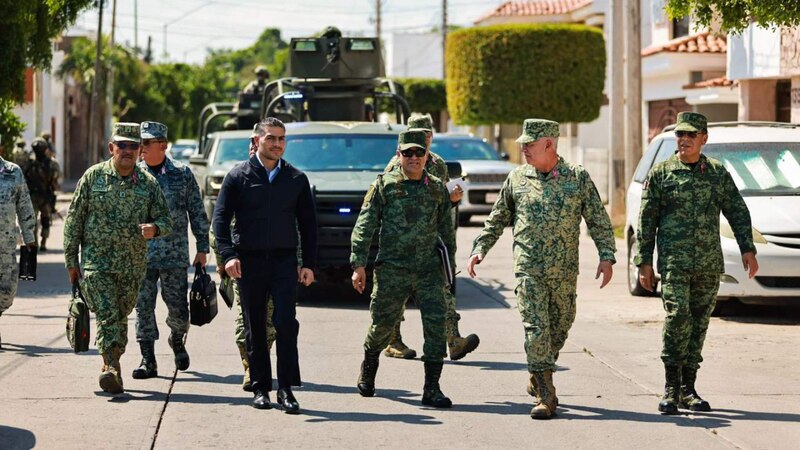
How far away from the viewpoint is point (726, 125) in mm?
15578

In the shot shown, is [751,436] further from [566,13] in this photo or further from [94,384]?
[566,13]

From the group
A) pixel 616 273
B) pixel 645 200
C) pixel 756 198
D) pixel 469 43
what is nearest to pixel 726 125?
pixel 756 198

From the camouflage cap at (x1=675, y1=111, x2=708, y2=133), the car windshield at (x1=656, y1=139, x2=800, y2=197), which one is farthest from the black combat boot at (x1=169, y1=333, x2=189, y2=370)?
the car windshield at (x1=656, y1=139, x2=800, y2=197)

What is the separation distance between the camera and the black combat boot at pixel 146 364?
34.9 feet

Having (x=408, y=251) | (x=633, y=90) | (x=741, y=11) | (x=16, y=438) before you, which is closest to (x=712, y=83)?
(x=633, y=90)

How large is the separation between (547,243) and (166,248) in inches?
116

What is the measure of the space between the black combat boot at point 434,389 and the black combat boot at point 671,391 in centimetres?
134

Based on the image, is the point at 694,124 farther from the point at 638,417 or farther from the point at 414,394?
the point at 414,394

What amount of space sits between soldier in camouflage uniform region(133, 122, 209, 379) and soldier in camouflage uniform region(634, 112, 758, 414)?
3.19m

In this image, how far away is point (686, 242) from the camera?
930cm

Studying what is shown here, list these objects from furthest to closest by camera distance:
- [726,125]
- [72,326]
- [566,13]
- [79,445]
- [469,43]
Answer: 1. [566,13]
2. [469,43]
3. [726,125]
4. [72,326]
5. [79,445]

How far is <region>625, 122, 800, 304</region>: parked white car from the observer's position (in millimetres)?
13664

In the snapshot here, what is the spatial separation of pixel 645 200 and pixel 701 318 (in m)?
0.82

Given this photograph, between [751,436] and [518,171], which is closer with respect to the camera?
[751,436]
